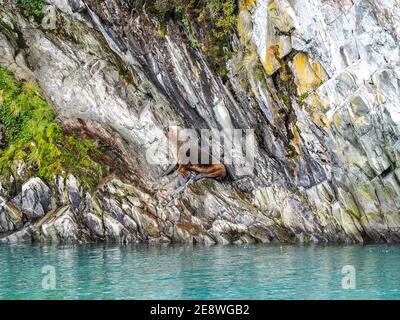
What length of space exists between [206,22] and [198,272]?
15993mm

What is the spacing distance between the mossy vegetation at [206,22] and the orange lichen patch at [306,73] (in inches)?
173

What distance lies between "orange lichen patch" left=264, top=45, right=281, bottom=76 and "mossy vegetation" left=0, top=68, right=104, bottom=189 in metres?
10.4

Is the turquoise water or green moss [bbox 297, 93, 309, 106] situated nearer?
the turquoise water

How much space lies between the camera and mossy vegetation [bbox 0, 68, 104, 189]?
33719mm

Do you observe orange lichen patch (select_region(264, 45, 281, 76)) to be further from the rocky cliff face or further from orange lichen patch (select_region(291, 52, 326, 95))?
orange lichen patch (select_region(291, 52, 326, 95))

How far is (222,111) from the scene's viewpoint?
33.5m

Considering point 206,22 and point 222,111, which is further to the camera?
point 222,111

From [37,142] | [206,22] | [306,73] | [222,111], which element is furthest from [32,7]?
[306,73]

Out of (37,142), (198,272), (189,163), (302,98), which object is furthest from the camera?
(37,142)

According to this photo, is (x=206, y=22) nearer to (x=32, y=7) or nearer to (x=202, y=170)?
(x=202, y=170)

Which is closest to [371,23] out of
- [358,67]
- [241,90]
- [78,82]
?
[358,67]

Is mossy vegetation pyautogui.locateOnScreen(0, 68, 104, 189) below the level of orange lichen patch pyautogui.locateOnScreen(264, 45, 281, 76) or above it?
below

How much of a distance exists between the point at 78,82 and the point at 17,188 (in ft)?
22.3

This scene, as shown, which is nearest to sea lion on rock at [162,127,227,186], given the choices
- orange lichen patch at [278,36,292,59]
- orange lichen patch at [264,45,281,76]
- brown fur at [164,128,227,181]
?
brown fur at [164,128,227,181]
